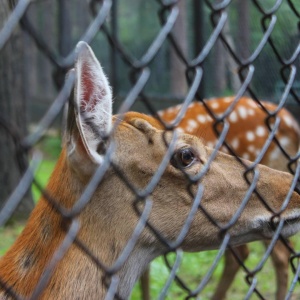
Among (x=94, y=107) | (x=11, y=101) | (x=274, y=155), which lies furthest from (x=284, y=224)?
(x=11, y=101)

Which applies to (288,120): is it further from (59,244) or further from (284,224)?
(59,244)

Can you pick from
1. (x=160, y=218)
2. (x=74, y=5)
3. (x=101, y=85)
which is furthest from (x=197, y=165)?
(x=74, y=5)

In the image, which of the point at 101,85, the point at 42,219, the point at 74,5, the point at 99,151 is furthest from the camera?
the point at 74,5

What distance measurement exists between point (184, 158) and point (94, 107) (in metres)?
0.67

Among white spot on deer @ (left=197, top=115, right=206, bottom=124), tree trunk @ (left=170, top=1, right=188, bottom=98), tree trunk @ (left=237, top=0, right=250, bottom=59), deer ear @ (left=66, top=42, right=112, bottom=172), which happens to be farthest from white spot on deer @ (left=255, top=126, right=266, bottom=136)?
tree trunk @ (left=170, top=1, right=188, bottom=98)

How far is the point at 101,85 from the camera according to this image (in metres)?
1.92

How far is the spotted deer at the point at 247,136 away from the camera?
4.88 meters

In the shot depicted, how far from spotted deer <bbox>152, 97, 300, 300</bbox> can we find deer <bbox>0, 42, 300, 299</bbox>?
91.5 inches

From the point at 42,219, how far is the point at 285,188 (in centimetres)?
93

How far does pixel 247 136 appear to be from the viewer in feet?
17.5

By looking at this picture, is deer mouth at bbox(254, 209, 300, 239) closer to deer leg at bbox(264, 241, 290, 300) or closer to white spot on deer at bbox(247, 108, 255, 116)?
deer leg at bbox(264, 241, 290, 300)

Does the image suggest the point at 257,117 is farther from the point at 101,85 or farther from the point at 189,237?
the point at 101,85

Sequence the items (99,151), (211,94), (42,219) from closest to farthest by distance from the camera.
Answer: (99,151) < (42,219) < (211,94)

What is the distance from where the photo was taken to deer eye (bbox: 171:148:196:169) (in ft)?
8.25
